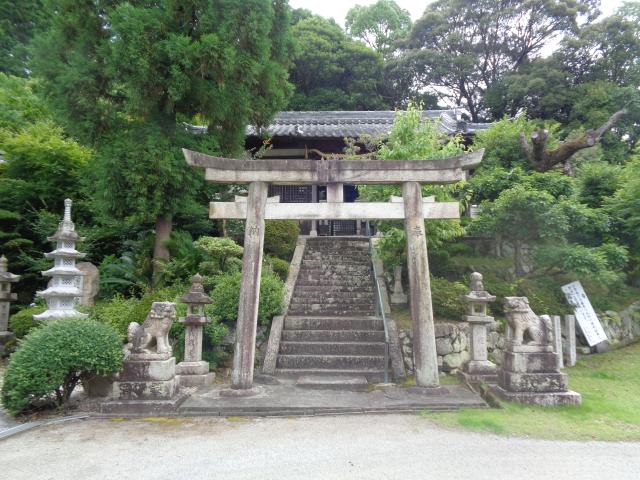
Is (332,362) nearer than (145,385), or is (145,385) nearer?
(145,385)

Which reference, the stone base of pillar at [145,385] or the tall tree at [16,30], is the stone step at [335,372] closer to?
the stone base of pillar at [145,385]

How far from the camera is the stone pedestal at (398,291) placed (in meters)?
10.2

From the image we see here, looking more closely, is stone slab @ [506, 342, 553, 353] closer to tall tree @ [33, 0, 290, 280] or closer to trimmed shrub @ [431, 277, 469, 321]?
trimmed shrub @ [431, 277, 469, 321]

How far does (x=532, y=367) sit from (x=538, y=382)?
22 centimetres

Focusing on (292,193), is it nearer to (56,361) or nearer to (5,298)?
(5,298)

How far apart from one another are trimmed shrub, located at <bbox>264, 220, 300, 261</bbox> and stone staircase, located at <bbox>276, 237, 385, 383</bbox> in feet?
2.36

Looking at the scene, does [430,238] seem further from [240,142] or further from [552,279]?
[240,142]

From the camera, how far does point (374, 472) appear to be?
4.01 m

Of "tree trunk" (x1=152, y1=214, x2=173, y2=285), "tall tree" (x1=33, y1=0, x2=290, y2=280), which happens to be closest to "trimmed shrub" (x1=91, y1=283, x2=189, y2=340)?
"tree trunk" (x1=152, y1=214, x2=173, y2=285)

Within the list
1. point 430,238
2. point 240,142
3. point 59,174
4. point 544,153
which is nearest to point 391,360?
point 430,238

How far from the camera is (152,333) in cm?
603

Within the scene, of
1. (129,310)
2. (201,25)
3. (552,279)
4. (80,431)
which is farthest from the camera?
(552,279)

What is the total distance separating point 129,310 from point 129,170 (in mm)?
3107

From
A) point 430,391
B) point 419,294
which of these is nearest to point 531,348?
point 430,391
